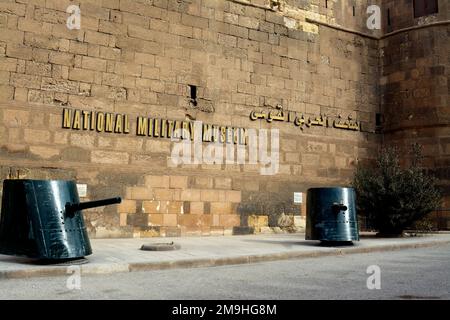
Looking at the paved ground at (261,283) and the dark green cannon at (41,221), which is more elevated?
the dark green cannon at (41,221)

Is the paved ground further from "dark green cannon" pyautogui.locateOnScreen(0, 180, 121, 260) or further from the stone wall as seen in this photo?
the stone wall

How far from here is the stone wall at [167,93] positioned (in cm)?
930

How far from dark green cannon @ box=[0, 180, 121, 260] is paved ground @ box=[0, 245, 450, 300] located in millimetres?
597

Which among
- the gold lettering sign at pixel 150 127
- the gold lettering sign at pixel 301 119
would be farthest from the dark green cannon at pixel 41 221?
the gold lettering sign at pixel 301 119

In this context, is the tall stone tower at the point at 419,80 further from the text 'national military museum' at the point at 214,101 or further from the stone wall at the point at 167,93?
the stone wall at the point at 167,93

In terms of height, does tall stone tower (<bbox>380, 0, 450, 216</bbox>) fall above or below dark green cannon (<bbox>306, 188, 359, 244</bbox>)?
above

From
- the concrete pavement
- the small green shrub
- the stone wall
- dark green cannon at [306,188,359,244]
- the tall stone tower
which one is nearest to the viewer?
the concrete pavement

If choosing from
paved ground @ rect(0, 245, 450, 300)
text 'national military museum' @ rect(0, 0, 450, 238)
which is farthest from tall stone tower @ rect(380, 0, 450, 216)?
paved ground @ rect(0, 245, 450, 300)

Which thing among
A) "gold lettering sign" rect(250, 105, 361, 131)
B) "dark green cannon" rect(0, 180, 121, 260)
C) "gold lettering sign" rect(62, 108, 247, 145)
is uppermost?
"gold lettering sign" rect(250, 105, 361, 131)

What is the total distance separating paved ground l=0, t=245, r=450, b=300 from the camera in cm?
407

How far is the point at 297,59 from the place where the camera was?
12.6 meters

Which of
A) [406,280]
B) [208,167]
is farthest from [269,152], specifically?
[406,280]

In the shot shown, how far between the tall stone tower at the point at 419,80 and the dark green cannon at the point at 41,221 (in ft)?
34.0

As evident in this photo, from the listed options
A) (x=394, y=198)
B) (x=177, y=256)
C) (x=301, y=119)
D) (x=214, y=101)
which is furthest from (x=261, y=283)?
(x=301, y=119)
